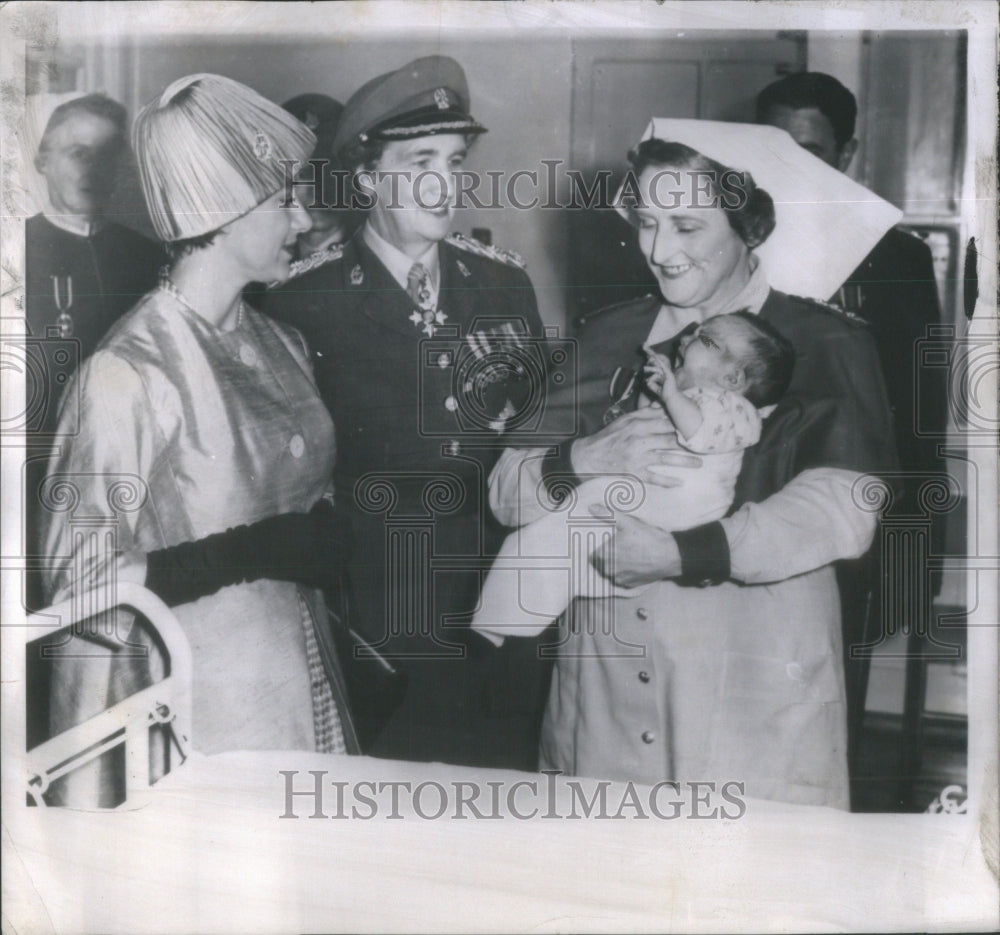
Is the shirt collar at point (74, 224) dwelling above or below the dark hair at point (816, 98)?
below

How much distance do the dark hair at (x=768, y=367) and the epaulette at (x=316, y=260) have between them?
1.11 m

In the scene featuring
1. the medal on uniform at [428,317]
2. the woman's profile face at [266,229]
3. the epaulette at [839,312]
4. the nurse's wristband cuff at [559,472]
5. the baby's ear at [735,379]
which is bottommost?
the nurse's wristband cuff at [559,472]

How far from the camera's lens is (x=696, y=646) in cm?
272

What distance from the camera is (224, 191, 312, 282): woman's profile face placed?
9.01 ft

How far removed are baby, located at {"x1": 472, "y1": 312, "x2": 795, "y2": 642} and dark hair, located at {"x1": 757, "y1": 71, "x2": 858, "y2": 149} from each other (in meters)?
0.55

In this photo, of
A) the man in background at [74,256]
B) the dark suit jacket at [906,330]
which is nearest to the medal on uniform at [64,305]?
the man in background at [74,256]

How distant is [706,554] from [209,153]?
5.52 ft

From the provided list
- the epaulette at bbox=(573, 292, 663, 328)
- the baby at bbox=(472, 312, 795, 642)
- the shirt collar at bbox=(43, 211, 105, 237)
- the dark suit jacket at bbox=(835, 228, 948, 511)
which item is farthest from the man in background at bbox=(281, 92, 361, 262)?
the dark suit jacket at bbox=(835, 228, 948, 511)

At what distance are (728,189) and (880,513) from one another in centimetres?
95

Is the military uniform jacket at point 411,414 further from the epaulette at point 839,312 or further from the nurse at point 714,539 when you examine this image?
the epaulette at point 839,312

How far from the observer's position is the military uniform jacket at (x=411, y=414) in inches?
108

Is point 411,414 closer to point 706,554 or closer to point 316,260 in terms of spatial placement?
point 316,260

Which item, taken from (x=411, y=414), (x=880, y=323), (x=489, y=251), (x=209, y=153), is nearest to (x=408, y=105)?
(x=489, y=251)

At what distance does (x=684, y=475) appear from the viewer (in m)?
2.71
